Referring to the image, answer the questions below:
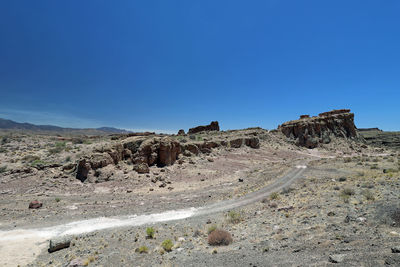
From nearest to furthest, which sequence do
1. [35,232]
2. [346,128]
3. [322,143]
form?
[35,232]
[322,143]
[346,128]

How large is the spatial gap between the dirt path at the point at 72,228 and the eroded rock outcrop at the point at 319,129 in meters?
37.7

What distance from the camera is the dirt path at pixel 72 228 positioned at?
837 centimetres

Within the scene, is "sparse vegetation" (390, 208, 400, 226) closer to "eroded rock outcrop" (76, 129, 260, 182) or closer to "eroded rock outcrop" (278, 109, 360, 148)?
"eroded rock outcrop" (76, 129, 260, 182)

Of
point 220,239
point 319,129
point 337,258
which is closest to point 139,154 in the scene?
point 220,239

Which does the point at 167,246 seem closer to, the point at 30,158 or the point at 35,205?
the point at 35,205

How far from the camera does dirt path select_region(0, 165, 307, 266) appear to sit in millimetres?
8367

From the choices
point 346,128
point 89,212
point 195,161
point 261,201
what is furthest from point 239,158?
point 346,128

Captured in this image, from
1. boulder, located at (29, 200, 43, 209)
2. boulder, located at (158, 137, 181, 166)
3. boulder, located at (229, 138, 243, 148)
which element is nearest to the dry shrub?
boulder, located at (29, 200, 43, 209)

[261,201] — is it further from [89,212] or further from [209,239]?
[89,212]

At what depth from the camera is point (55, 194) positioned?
16.0 m

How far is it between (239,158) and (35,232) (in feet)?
87.2

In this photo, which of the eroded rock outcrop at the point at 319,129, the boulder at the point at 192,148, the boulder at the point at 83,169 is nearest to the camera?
the boulder at the point at 83,169

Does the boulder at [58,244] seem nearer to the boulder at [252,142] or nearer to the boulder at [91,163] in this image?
the boulder at [91,163]

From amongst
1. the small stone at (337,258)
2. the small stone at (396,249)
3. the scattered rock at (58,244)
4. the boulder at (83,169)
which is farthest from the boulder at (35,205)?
the small stone at (396,249)
